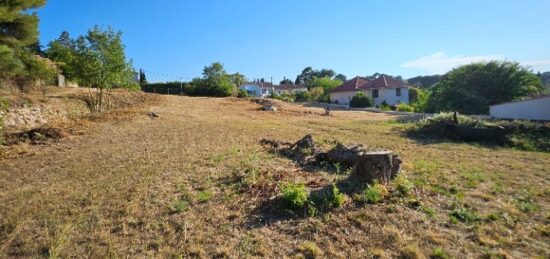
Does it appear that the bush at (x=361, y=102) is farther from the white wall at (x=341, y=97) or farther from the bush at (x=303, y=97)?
the bush at (x=303, y=97)

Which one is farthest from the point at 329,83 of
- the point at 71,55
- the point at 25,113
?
the point at 25,113

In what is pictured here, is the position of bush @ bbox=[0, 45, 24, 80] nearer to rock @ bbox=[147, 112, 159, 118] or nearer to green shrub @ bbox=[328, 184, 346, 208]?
rock @ bbox=[147, 112, 159, 118]

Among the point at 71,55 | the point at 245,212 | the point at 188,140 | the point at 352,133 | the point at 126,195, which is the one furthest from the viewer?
the point at 71,55

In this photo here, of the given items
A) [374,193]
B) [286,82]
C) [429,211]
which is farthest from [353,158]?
[286,82]

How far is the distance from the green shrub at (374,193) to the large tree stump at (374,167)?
26 centimetres

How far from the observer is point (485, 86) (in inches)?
993

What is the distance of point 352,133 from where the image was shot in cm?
1233

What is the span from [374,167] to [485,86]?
25024 mm

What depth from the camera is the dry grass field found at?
3.50m

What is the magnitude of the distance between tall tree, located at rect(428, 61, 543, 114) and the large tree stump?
23002 mm

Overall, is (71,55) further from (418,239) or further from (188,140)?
(418,239)

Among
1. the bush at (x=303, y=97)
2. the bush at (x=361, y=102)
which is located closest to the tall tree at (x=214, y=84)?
the bush at (x=303, y=97)

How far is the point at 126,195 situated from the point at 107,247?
1547 mm

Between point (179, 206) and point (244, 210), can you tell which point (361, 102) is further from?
point (179, 206)
